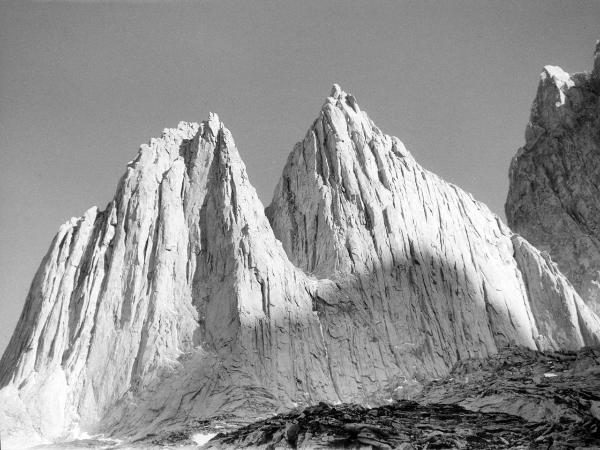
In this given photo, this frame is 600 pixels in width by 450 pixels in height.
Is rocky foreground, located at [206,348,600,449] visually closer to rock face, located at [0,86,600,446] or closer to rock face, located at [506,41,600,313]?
rock face, located at [0,86,600,446]

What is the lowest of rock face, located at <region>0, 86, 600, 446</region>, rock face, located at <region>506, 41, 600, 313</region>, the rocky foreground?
the rocky foreground

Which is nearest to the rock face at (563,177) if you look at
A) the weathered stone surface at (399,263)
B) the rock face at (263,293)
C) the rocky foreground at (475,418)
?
the weathered stone surface at (399,263)

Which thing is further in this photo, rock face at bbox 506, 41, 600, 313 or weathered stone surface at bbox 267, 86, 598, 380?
rock face at bbox 506, 41, 600, 313

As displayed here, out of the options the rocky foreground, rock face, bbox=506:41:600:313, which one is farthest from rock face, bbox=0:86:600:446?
rock face, bbox=506:41:600:313

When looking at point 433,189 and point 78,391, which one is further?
point 433,189

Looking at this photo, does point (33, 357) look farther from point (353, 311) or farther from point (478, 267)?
point (478, 267)

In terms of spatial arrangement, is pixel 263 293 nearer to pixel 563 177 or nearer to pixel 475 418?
pixel 475 418

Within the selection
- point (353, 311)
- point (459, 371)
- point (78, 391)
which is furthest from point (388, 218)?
point (78, 391)
